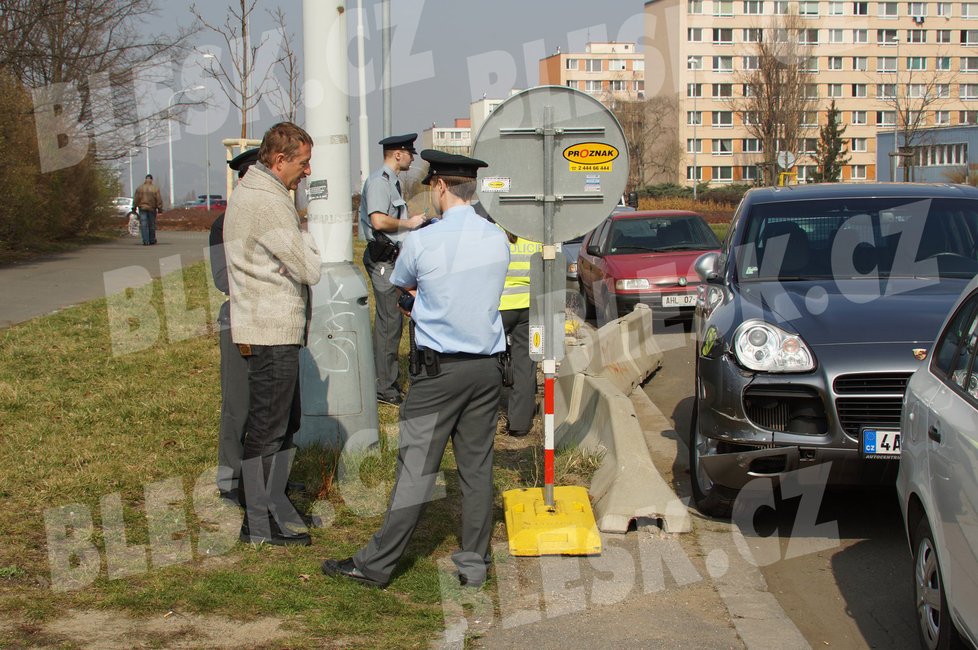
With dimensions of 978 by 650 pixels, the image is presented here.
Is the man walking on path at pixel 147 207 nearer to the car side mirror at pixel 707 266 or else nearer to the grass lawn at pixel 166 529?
the grass lawn at pixel 166 529

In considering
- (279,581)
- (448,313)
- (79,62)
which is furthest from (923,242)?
(79,62)

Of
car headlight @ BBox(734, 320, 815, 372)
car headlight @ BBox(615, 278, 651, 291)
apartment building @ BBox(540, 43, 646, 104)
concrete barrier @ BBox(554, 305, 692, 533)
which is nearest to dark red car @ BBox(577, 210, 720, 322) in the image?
car headlight @ BBox(615, 278, 651, 291)

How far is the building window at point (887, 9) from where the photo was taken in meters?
109

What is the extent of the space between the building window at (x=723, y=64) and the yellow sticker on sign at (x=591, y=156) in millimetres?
107098

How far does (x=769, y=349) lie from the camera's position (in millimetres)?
5867

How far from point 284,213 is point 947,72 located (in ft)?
386

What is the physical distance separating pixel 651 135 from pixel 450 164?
9670 centimetres

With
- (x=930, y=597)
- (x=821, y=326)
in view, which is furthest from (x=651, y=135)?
(x=930, y=597)

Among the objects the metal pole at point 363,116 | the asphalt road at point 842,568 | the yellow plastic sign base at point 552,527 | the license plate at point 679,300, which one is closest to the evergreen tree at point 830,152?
the metal pole at point 363,116

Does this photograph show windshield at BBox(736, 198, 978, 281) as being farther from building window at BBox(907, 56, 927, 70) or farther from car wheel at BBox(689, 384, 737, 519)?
building window at BBox(907, 56, 927, 70)

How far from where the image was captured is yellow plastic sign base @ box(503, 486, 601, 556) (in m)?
5.61

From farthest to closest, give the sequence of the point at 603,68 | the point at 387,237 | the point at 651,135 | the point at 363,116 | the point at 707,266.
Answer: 1. the point at 603,68
2. the point at 651,135
3. the point at 363,116
4. the point at 387,237
5. the point at 707,266

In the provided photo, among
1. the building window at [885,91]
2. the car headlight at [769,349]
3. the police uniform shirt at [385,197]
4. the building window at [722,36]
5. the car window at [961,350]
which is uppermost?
the building window at [722,36]

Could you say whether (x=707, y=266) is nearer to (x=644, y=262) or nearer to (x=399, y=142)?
(x=399, y=142)
